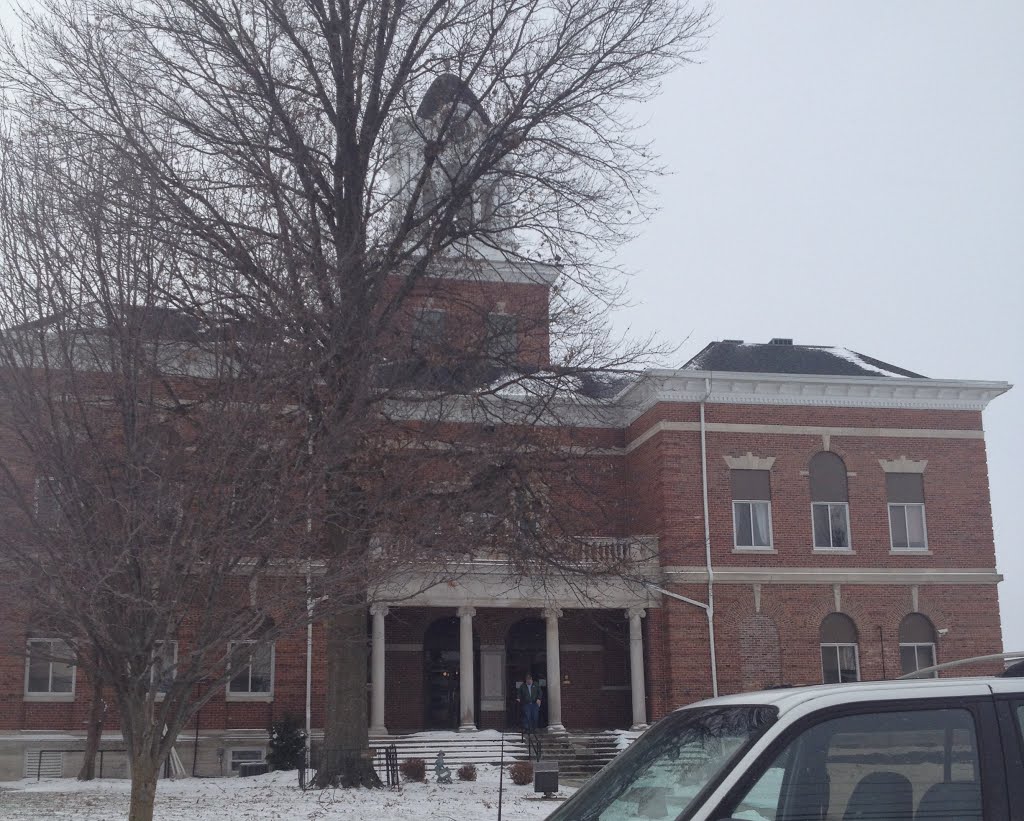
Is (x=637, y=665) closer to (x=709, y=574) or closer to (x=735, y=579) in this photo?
(x=709, y=574)

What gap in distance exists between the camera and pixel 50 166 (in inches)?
397

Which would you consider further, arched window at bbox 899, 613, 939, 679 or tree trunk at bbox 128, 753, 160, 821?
arched window at bbox 899, 613, 939, 679

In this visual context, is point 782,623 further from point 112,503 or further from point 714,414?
point 112,503

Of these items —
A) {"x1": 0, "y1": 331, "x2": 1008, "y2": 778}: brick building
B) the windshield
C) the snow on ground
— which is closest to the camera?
the windshield

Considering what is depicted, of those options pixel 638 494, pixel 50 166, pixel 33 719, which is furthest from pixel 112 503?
pixel 638 494

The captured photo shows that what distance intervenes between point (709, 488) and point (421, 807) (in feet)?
55.5

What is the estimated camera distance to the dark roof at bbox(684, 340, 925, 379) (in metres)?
34.0

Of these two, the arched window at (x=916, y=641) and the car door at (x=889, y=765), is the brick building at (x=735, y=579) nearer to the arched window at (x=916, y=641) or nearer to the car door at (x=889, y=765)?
the arched window at (x=916, y=641)

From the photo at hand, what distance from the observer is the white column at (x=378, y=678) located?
2903 centimetres

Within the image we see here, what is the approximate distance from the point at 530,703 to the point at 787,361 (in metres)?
13.2

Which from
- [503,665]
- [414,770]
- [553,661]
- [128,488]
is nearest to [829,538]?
[553,661]

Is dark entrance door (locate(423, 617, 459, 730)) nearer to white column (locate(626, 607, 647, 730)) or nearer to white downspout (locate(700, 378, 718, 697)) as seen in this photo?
white column (locate(626, 607, 647, 730))

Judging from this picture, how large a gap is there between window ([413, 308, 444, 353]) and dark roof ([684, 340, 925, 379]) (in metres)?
15.5

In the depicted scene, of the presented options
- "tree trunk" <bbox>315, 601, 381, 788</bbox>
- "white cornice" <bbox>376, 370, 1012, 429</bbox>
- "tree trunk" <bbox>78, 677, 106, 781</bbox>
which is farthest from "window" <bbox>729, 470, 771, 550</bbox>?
"tree trunk" <bbox>78, 677, 106, 781</bbox>
